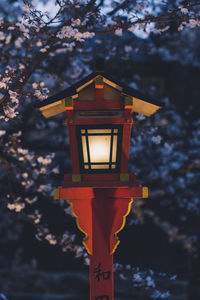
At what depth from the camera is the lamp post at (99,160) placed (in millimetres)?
3176

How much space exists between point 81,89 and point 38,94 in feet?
2.47

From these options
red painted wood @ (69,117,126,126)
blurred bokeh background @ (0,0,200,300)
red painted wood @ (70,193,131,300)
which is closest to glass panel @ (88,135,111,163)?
red painted wood @ (69,117,126,126)

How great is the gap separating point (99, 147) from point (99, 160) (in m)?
0.14

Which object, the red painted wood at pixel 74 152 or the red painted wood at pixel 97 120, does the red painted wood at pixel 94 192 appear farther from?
the red painted wood at pixel 97 120

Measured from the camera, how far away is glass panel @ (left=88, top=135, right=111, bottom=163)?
323cm

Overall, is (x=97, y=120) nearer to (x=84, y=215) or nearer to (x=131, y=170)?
(x=84, y=215)

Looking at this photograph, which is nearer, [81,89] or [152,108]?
[81,89]

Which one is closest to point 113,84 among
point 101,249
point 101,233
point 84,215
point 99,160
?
point 99,160

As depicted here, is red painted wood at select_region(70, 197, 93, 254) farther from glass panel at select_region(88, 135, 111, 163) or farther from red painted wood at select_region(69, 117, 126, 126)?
red painted wood at select_region(69, 117, 126, 126)

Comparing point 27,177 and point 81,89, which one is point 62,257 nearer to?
point 27,177

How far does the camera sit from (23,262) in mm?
9414

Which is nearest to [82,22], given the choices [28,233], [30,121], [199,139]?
[30,121]

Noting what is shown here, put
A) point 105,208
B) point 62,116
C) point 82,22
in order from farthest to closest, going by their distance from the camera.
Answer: point 62,116, point 82,22, point 105,208

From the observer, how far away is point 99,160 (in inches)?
128
